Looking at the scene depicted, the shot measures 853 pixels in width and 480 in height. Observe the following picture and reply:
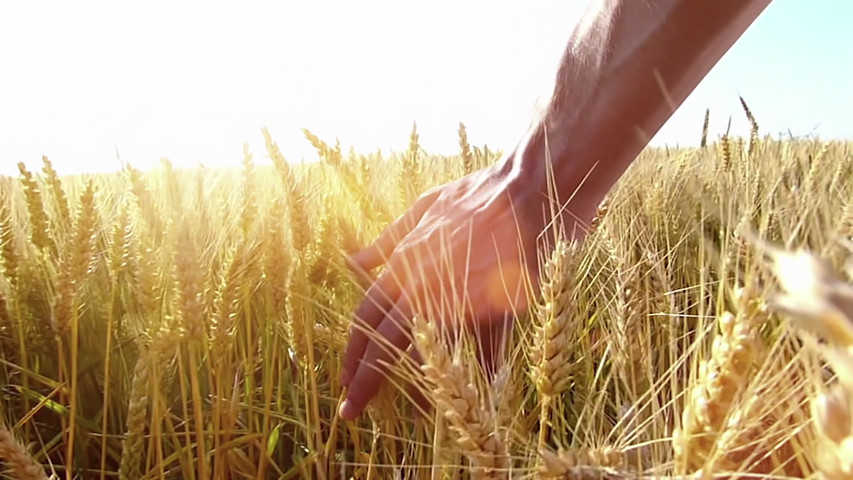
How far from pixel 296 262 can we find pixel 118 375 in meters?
0.43

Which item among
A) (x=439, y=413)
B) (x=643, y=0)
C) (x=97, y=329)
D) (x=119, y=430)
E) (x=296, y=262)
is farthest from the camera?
(x=97, y=329)

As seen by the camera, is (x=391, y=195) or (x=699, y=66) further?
(x=391, y=195)

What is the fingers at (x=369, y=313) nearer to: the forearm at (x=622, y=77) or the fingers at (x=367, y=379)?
the fingers at (x=367, y=379)

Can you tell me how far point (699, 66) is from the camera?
854mm

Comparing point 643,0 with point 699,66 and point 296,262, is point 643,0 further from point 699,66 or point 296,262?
point 296,262

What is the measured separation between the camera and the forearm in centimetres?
81

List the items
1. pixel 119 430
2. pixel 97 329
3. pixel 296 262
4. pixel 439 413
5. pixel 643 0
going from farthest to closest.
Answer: pixel 97 329, pixel 119 430, pixel 296 262, pixel 643 0, pixel 439 413

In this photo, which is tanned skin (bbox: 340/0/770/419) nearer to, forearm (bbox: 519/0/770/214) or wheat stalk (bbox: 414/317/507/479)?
forearm (bbox: 519/0/770/214)

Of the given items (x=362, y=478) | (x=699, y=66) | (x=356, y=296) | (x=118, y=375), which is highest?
(x=699, y=66)

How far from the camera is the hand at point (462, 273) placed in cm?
84

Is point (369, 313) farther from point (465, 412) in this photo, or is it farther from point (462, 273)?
point (465, 412)

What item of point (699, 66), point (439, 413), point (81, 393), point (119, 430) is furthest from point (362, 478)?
point (699, 66)

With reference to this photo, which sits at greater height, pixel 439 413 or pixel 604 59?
pixel 604 59

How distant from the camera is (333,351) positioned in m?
1.07
